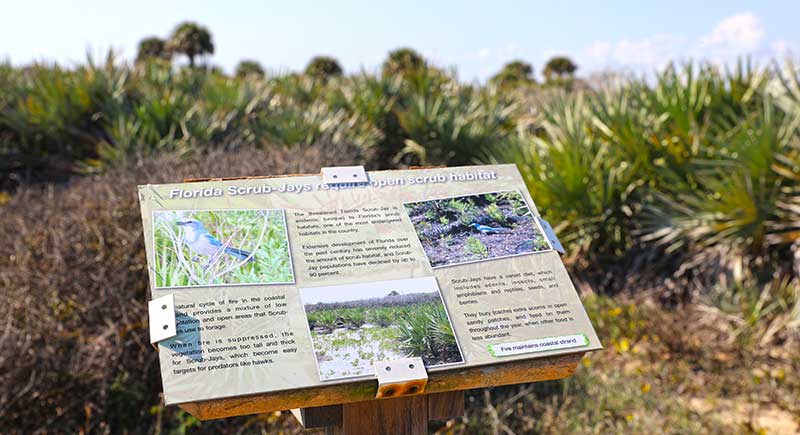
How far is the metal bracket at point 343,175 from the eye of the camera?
8.18 feet

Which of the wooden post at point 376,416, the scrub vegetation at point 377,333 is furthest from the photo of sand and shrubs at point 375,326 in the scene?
the wooden post at point 376,416

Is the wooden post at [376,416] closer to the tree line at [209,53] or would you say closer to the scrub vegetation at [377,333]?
the scrub vegetation at [377,333]

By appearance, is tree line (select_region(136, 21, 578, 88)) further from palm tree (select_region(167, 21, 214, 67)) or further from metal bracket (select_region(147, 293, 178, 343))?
metal bracket (select_region(147, 293, 178, 343))

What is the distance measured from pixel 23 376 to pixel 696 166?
15.6ft

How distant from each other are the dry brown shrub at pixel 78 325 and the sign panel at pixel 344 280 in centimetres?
192

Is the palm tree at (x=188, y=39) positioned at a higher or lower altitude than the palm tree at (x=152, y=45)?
lower

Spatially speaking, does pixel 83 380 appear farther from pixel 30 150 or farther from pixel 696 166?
pixel 30 150

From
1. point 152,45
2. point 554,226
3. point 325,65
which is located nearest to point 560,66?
point 325,65

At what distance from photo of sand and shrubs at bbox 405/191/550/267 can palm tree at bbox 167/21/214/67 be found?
35333 millimetres

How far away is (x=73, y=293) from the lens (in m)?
4.18

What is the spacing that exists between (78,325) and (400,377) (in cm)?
276

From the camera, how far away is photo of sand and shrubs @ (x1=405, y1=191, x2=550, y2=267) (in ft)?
7.66

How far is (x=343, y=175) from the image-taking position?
8.29 feet

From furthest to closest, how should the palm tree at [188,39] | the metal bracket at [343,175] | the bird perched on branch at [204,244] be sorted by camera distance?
1. the palm tree at [188,39]
2. the metal bracket at [343,175]
3. the bird perched on branch at [204,244]
